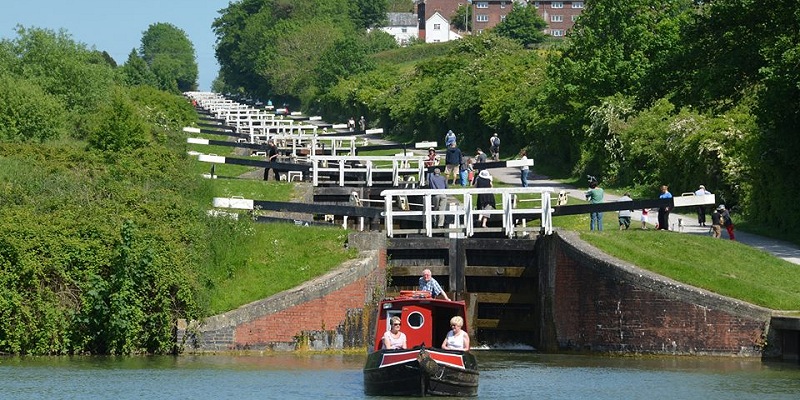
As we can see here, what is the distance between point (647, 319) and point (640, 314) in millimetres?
188

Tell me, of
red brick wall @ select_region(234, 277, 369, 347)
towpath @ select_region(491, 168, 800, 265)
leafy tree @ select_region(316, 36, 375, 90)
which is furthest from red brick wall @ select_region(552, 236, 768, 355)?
leafy tree @ select_region(316, 36, 375, 90)

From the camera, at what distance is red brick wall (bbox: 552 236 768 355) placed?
34719 millimetres

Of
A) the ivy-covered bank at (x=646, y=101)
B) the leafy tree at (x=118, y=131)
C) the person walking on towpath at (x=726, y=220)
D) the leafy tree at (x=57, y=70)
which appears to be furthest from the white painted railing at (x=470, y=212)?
the leafy tree at (x=57, y=70)

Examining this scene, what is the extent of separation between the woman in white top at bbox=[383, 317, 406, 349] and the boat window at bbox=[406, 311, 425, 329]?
2.18 m

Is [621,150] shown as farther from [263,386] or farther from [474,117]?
[263,386]

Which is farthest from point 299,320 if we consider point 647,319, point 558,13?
point 558,13

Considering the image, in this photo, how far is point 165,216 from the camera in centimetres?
3772

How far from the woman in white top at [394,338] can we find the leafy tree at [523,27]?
12644cm

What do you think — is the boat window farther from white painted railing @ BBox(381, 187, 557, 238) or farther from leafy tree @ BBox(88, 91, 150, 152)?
leafy tree @ BBox(88, 91, 150, 152)

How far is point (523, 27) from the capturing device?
516 feet

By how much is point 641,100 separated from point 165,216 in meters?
25.6

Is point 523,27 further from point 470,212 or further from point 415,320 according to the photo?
point 415,320

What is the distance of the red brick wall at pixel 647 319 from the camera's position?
34719 mm

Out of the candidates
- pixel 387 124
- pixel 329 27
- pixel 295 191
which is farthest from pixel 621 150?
pixel 329 27
